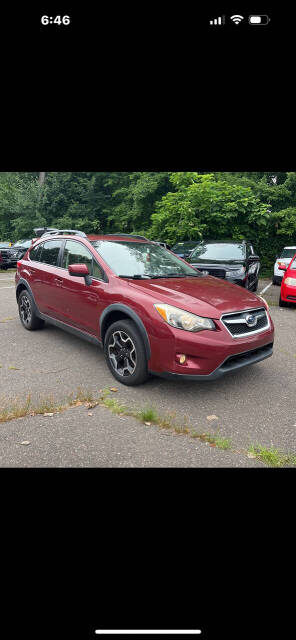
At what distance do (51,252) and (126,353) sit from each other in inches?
95.3

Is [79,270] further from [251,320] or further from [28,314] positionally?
[28,314]

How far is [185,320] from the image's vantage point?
343 centimetres

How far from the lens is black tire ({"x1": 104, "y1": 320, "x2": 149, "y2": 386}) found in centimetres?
373

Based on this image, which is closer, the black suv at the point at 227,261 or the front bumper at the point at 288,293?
the front bumper at the point at 288,293

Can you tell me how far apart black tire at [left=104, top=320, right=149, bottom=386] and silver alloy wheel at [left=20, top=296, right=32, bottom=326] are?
2.34 m

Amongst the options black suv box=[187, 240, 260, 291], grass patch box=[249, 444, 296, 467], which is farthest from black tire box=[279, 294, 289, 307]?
grass patch box=[249, 444, 296, 467]

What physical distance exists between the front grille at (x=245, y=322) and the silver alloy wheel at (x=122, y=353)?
3.24 feet

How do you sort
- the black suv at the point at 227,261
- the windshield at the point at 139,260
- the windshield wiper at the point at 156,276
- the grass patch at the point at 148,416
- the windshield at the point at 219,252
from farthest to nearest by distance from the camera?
the windshield at the point at 219,252 → the black suv at the point at 227,261 → the windshield at the point at 139,260 → the windshield wiper at the point at 156,276 → the grass patch at the point at 148,416

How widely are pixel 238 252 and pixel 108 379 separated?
6219mm

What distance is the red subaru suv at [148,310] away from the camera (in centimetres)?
343

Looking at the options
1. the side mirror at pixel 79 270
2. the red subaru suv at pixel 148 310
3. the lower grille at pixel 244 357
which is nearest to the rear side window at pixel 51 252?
the red subaru suv at pixel 148 310
